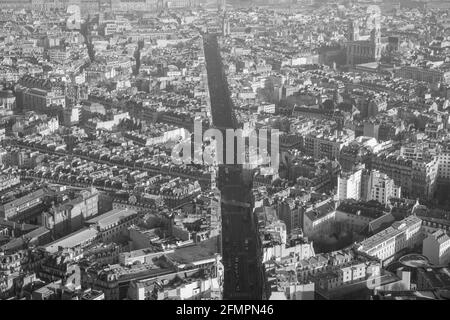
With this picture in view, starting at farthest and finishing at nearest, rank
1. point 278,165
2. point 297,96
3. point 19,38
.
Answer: point 19,38 → point 297,96 → point 278,165

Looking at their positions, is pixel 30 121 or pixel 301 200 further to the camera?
pixel 30 121

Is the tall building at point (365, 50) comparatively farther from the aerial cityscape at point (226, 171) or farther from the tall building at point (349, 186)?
the tall building at point (349, 186)

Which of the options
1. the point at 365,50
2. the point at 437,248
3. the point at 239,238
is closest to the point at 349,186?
the point at 239,238

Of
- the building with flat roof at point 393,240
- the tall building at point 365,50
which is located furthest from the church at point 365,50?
the building with flat roof at point 393,240

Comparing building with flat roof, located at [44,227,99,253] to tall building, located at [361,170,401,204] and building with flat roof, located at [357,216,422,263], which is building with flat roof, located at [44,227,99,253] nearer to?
building with flat roof, located at [357,216,422,263]

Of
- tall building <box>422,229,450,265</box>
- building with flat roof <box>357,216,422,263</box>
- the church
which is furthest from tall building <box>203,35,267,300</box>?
the church

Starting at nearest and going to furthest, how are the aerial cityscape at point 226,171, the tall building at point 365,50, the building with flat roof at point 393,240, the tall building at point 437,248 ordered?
the aerial cityscape at point 226,171
the building with flat roof at point 393,240
the tall building at point 437,248
the tall building at point 365,50
